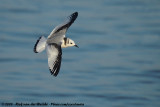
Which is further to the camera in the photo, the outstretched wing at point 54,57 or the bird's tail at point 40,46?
the bird's tail at point 40,46

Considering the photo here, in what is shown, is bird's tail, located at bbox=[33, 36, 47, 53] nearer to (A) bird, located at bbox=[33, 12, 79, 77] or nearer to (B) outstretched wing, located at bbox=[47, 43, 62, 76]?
(A) bird, located at bbox=[33, 12, 79, 77]

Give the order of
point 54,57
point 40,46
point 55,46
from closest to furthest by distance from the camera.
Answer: point 54,57 < point 55,46 < point 40,46

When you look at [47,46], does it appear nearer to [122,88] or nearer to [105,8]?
[122,88]

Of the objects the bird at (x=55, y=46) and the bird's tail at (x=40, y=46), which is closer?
the bird at (x=55, y=46)

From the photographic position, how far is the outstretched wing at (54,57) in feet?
33.4

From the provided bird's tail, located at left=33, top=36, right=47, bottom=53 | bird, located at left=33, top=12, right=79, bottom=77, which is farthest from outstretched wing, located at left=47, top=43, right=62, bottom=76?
bird's tail, located at left=33, top=36, right=47, bottom=53

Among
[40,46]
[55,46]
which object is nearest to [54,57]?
[55,46]

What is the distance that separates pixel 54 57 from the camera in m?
10.3

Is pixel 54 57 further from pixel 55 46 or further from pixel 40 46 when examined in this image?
pixel 40 46

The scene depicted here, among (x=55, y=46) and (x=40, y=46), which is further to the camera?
(x=40, y=46)

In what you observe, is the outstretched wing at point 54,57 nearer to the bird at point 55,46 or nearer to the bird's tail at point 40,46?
the bird at point 55,46

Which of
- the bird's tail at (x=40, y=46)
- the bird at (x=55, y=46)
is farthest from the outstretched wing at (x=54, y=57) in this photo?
the bird's tail at (x=40, y=46)

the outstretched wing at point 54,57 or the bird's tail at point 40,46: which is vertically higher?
the bird's tail at point 40,46

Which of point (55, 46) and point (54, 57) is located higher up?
point (55, 46)
